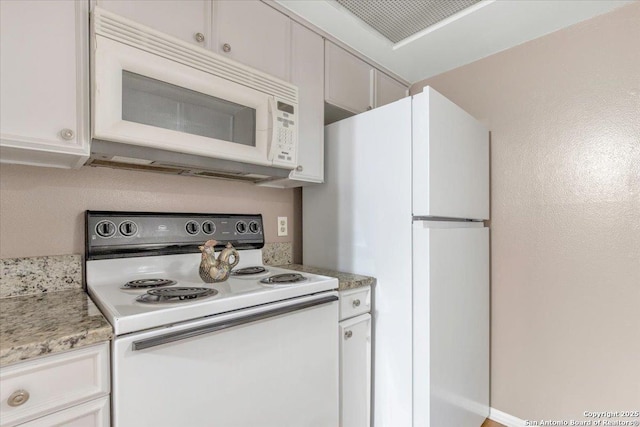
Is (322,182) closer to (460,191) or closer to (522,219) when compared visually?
(460,191)

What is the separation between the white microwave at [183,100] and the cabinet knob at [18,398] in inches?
28.8

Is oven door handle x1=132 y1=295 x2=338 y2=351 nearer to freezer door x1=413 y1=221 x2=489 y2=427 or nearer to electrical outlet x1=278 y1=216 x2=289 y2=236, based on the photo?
freezer door x1=413 y1=221 x2=489 y2=427

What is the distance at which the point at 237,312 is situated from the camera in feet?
3.52

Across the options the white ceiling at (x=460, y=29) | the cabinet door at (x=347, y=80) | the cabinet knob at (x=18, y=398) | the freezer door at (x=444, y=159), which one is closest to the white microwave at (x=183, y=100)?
the cabinet door at (x=347, y=80)

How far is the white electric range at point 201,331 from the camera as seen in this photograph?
2.90ft

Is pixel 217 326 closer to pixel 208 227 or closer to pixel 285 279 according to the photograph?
pixel 285 279

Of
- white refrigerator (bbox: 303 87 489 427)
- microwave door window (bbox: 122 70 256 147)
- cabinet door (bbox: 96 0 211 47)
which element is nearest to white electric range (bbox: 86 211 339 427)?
white refrigerator (bbox: 303 87 489 427)

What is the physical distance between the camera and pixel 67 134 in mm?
1018

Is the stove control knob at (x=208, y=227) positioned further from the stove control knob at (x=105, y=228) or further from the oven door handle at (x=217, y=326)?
the oven door handle at (x=217, y=326)

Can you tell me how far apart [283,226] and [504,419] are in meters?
1.78

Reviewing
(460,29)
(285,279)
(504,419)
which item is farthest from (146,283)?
(504,419)

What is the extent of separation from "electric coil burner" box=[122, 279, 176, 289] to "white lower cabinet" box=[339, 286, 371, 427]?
74cm

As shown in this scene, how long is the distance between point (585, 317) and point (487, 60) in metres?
1.62

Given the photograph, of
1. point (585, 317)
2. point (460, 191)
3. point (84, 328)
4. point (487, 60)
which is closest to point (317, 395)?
point (84, 328)
